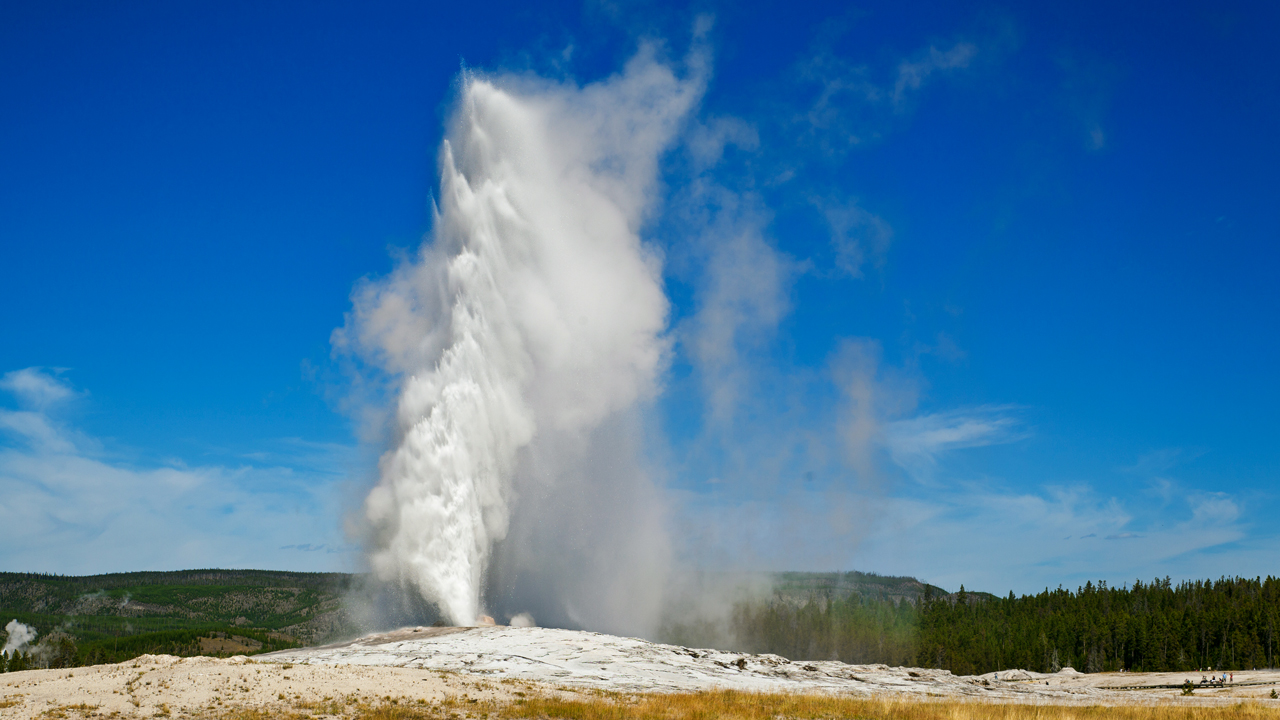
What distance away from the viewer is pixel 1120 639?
103125 millimetres

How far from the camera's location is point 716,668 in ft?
134

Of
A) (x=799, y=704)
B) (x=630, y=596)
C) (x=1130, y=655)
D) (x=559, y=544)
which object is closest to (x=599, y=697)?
(x=799, y=704)

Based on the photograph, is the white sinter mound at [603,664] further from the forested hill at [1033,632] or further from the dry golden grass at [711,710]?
the forested hill at [1033,632]

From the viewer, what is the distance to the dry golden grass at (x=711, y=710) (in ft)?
77.7

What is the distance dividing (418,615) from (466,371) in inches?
597

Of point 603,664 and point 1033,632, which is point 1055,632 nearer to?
point 1033,632

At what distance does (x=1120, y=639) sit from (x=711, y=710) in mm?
99000

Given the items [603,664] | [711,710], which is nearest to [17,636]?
[603,664]

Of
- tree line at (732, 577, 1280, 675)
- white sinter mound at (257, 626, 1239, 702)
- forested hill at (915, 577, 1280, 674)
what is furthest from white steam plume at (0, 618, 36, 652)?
forested hill at (915, 577, 1280, 674)

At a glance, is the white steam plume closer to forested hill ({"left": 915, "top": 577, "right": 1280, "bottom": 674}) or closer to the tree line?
the tree line

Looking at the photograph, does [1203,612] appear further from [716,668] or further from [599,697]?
[599,697]

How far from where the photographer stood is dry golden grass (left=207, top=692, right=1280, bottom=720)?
2369 centimetres

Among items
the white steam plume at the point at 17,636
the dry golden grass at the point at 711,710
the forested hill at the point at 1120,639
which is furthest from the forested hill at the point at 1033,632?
the dry golden grass at the point at 711,710

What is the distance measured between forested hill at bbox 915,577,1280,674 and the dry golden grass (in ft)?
253
